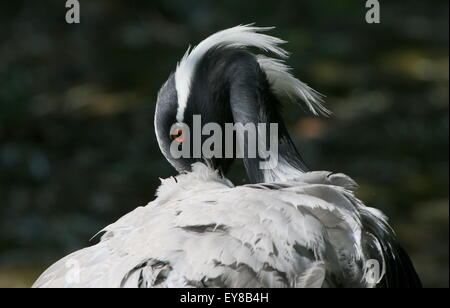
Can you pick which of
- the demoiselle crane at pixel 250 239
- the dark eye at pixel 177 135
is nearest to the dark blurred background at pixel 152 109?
the dark eye at pixel 177 135

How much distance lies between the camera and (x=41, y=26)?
832 centimetres

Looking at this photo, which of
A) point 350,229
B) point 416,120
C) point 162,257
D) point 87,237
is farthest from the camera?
point 416,120

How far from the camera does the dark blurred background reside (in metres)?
6.19

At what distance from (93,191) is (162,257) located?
12.1ft

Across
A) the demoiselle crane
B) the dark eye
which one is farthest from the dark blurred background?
the demoiselle crane

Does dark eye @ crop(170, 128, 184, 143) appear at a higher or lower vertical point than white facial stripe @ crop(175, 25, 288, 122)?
lower

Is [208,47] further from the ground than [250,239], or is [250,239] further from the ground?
[208,47]

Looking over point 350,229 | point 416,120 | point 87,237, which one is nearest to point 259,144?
point 350,229

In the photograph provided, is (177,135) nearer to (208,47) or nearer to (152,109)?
(208,47)

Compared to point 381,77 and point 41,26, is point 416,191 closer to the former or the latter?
point 381,77

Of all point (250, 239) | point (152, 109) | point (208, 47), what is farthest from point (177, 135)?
point (152, 109)

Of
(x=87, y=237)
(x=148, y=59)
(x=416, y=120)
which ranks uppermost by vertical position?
(x=148, y=59)

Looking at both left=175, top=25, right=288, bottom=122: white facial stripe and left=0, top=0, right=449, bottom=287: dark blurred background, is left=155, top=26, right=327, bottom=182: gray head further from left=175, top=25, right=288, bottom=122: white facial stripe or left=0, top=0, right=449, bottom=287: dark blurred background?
left=0, top=0, right=449, bottom=287: dark blurred background

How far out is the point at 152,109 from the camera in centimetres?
727
